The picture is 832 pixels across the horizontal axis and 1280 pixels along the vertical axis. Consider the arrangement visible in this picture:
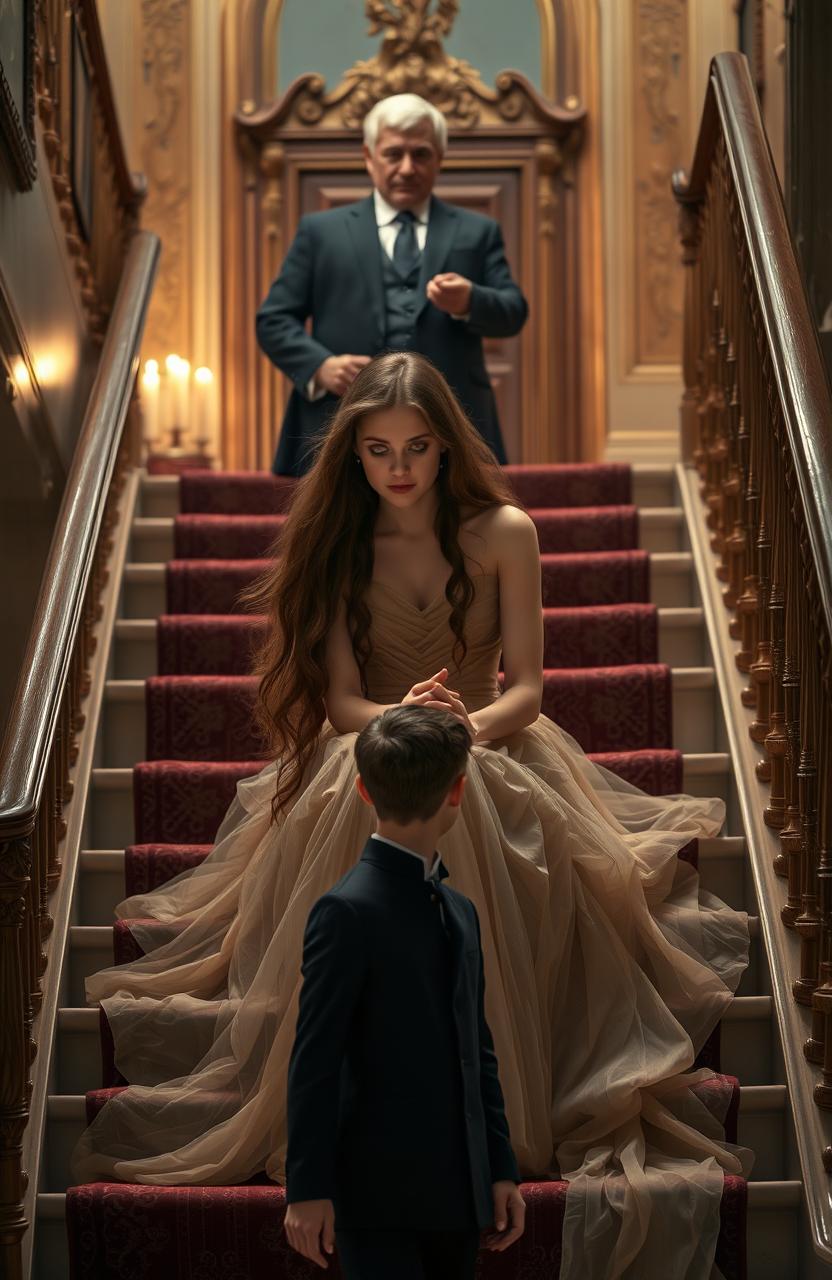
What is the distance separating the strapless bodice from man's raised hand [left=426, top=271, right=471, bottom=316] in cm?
166

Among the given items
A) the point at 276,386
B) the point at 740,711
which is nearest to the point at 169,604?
the point at 740,711

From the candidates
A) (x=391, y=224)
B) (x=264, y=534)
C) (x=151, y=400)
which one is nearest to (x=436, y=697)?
(x=264, y=534)

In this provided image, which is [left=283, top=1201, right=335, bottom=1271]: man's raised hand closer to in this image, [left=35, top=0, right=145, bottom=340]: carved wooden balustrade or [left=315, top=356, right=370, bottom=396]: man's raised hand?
[left=315, top=356, right=370, bottom=396]: man's raised hand

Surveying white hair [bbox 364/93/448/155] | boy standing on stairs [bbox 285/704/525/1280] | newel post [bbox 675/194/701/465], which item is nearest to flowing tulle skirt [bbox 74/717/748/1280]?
boy standing on stairs [bbox 285/704/525/1280]

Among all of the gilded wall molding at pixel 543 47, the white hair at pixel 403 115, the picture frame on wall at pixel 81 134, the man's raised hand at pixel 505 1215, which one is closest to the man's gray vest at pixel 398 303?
the white hair at pixel 403 115

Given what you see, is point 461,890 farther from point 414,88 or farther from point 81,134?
point 414,88

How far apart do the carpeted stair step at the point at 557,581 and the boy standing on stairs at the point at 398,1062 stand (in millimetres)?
2676

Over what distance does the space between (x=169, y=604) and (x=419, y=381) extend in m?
1.71

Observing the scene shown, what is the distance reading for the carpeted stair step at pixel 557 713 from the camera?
13.8ft

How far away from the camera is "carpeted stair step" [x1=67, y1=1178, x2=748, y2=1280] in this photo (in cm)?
272

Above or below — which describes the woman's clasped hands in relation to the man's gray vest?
below

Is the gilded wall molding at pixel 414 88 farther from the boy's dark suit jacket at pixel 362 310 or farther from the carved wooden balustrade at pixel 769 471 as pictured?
the carved wooden balustrade at pixel 769 471

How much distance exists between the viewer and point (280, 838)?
3131 mm

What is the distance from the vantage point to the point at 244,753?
13.9ft
